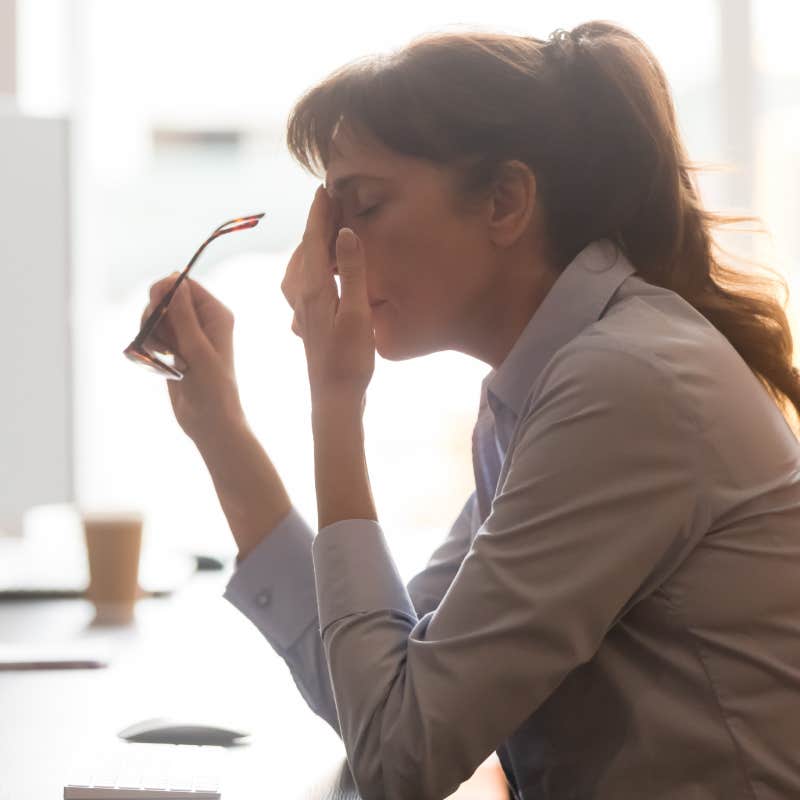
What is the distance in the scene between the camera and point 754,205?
2867 millimetres

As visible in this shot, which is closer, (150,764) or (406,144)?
(150,764)

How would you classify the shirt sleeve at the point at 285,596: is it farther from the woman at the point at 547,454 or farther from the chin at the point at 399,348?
the chin at the point at 399,348

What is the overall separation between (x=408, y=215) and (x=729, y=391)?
0.32 m

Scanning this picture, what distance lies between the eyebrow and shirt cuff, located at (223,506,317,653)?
0.35 m

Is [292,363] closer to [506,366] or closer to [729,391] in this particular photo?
[506,366]

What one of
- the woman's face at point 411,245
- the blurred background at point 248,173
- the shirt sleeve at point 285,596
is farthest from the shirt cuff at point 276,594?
the blurred background at point 248,173

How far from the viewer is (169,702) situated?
1167mm

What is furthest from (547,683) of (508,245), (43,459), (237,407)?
(43,459)

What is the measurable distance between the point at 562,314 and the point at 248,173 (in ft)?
6.81

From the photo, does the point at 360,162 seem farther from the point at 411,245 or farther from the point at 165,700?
the point at 165,700

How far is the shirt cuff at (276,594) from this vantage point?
1182mm

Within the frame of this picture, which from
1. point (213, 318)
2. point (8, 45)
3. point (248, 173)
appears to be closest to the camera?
point (213, 318)

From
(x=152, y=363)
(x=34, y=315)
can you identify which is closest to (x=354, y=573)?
(x=152, y=363)

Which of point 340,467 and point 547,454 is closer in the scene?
point 547,454
